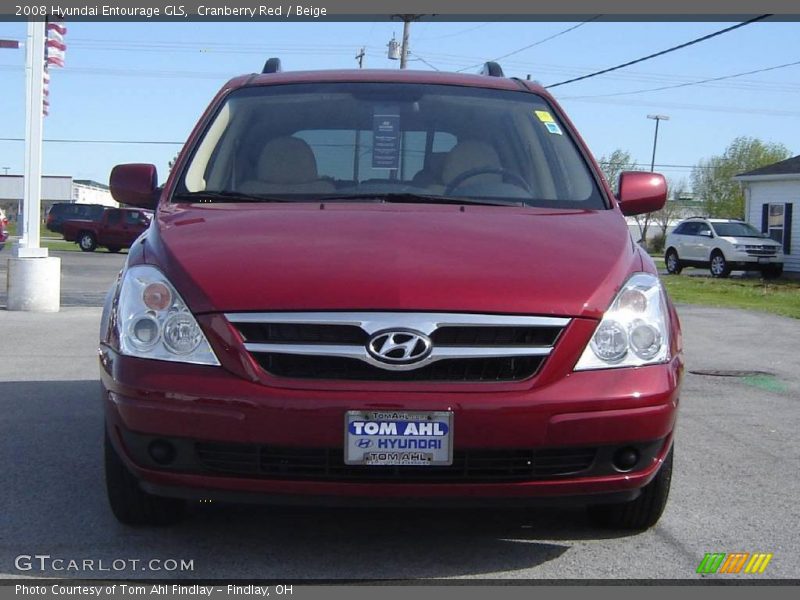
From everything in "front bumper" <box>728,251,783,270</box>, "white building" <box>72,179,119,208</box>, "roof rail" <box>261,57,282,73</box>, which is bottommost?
"white building" <box>72,179,119,208</box>

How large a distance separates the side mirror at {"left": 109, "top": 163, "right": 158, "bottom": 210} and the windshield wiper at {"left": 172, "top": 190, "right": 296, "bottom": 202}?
489 millimetres

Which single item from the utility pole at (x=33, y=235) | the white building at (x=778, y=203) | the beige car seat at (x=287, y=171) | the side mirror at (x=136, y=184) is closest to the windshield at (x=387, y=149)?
the beige car seat at (x=287, y=171)

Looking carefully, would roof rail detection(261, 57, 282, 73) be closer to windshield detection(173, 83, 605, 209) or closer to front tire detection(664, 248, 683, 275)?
windshield detection(173, 83, 605, 209)

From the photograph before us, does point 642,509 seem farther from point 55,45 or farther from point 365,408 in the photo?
point 55,45

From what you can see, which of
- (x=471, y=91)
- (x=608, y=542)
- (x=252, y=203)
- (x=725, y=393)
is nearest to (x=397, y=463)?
(x=608, y=542)

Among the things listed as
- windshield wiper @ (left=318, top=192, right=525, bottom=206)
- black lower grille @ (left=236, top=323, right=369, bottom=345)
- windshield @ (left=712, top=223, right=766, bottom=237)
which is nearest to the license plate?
black lower grille @ (left=236, top=323, right=369, bottom=345)

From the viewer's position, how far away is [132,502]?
3910mm

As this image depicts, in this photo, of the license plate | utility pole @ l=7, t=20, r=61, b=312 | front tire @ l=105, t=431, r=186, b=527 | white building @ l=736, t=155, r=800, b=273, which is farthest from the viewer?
white building @ l=736, t=155, r=800, b=273

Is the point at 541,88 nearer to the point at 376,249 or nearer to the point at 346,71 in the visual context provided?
the point at 346,71

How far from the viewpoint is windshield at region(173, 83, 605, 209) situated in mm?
4578

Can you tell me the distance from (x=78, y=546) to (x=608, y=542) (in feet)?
6.21

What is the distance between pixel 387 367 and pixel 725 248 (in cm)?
2686

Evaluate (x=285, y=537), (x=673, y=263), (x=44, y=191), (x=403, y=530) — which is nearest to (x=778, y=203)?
(x=673, y=263)

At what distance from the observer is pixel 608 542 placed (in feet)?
13.2
